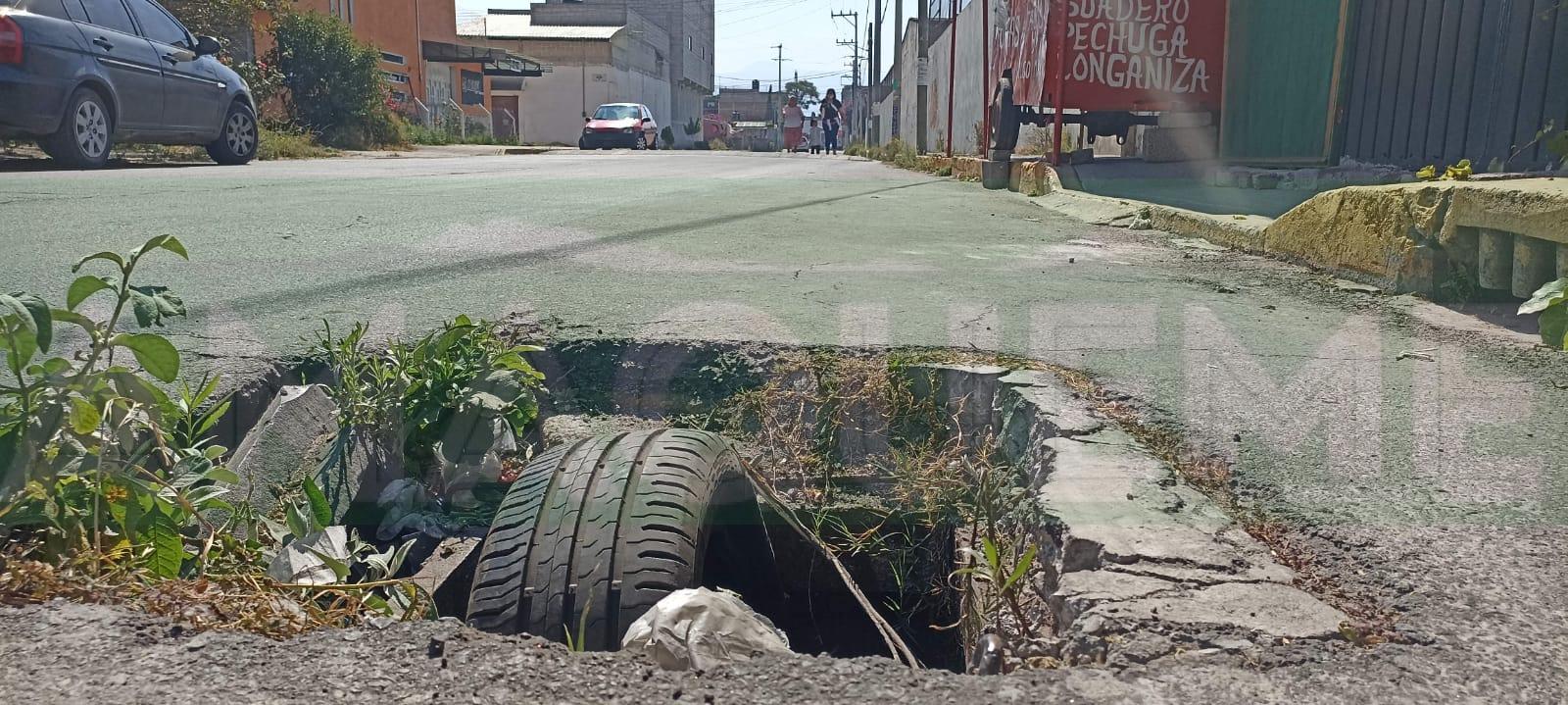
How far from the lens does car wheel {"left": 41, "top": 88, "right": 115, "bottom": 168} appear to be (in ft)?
28.2

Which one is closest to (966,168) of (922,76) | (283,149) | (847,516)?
(283,149)

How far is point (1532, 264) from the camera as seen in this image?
314 cm

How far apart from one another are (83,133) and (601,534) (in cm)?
905

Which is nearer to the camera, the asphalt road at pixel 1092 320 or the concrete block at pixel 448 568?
the asphalt road at pixel 1092 320

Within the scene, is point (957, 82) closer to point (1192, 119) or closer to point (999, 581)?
point (1192, 119)

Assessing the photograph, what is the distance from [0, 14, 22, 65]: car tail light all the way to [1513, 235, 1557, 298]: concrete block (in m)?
9.17

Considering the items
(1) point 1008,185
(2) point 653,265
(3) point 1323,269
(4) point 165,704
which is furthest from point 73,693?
(1) point 1008,185

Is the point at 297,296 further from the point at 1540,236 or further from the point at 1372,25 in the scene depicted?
the point at 1372,25

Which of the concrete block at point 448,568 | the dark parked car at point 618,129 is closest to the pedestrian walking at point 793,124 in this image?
the dark parked car at point 618,129

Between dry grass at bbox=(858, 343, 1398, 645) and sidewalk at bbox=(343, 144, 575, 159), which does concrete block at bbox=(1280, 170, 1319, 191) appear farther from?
sidewalk at bbox=(343, 144, 575, 159)

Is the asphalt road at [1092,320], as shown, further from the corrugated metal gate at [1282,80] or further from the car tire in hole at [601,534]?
the corrugated metal gate at [1282,80]

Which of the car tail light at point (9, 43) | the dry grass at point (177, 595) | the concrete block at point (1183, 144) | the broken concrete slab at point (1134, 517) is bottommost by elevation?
the dry grass at point (177, 595)

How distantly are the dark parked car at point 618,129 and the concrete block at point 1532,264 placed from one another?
98.0 ft

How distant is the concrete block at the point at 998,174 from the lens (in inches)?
407
